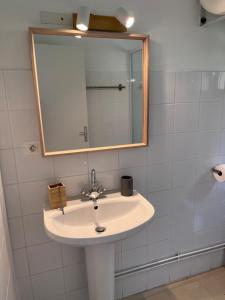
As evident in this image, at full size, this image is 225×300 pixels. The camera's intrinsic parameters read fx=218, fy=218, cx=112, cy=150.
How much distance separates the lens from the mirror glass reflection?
4.00 ft

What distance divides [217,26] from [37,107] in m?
1.29

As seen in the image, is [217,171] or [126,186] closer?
[126,186]

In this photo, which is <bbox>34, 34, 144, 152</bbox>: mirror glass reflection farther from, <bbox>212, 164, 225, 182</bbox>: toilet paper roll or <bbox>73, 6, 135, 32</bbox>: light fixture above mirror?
<bbox>212, 164, 225, 182</bbox>: toilet paper roll

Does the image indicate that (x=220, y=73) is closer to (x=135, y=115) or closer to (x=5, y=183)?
(x=135, y=115)

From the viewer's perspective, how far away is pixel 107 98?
1379mm

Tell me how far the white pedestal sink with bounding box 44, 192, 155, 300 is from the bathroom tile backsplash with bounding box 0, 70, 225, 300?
155 millimetres

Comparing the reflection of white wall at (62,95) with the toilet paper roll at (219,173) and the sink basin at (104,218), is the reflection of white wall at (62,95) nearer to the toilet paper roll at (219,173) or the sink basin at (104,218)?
the sink basin at (104,218)

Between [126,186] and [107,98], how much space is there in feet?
1.86

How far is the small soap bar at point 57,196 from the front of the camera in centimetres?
121

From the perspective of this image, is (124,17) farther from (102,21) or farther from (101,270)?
(101,270)

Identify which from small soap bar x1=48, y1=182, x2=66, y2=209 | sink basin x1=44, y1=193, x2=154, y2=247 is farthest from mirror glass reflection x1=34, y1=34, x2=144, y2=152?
sink basin x1=44, y1=193, x2=154, y2=247

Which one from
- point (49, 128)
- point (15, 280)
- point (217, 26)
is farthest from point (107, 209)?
point (217, 26)

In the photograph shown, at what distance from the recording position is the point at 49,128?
→ 1.26m

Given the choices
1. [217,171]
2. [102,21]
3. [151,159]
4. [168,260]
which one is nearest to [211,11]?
[102,21]
